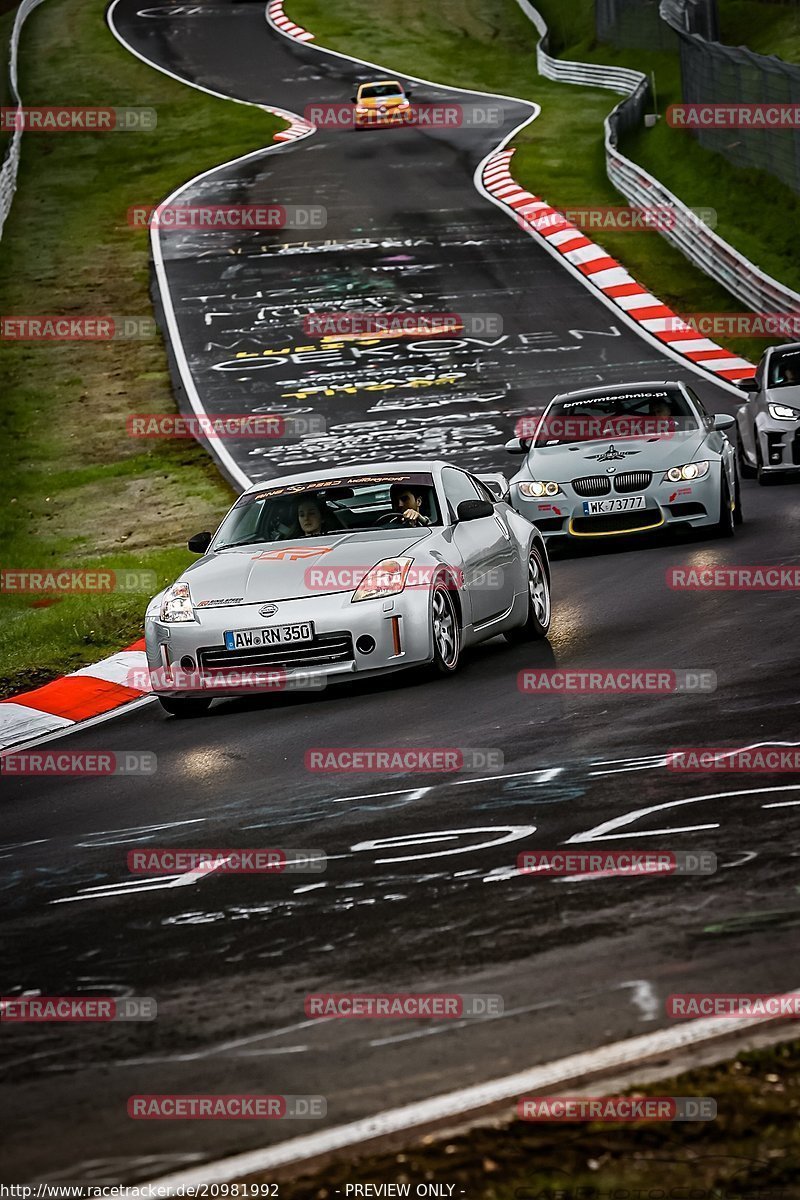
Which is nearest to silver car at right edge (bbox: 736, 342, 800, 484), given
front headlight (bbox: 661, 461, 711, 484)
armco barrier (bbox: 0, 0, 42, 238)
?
front headlight (bbox: 661, 461, 711, 484)

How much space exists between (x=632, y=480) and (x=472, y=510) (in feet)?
13.3

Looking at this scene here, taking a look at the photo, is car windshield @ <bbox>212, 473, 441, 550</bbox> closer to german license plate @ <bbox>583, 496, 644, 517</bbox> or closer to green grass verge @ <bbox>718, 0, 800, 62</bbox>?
german license plate @ <bbox>583, 496, 644, 517</bbox>

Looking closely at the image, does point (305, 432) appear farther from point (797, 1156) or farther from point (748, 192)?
point (797, 1156)

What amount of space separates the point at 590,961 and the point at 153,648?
5.96 meters

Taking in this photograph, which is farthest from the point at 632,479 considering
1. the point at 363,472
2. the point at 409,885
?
the point at 409,885

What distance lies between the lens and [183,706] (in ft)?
35.7

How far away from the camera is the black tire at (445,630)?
10.7 metres

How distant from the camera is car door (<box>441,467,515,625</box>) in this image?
37.4ft

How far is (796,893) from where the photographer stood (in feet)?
18.7

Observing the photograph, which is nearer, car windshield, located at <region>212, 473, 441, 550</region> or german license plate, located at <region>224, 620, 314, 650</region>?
german license plate, located at <region>224, 620, 314, 650</region>

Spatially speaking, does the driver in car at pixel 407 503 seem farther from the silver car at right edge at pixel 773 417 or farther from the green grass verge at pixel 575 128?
the green grass verge at pixel 575 128

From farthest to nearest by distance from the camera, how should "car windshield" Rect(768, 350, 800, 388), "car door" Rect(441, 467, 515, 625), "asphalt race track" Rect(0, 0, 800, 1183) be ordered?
"car windshield" Rect(768, 350, 800, 388), "car door" Rect(441, 467, 515, 625), "asphalt race track" Rect(0, 0, 800, 1183)

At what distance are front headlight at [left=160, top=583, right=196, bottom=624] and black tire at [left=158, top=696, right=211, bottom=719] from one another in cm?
47

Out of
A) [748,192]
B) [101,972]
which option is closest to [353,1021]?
[101,972]
